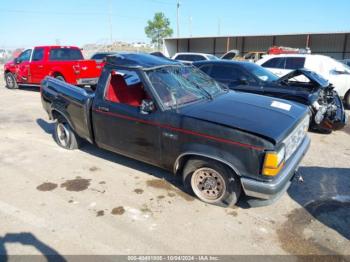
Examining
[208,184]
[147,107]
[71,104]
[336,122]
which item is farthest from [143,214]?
[336,122]

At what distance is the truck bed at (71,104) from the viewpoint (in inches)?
Result: 184

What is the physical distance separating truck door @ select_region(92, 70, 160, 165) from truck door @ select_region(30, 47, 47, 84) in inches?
329

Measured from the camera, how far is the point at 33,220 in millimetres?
3391

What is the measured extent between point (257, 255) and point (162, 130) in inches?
68.7

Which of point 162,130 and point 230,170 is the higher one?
point 162,130

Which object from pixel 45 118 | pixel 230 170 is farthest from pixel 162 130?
pixel 45 118

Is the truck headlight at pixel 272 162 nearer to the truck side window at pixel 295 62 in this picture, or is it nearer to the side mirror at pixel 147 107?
the side mirror at pixel 147 107

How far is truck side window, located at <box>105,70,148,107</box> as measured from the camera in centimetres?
435

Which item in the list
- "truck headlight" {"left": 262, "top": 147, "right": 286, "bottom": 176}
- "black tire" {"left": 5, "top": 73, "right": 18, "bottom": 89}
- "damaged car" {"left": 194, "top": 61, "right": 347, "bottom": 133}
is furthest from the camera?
"black tire" {"left": 5, "top": 73, "right": 18, "bottom": 89}

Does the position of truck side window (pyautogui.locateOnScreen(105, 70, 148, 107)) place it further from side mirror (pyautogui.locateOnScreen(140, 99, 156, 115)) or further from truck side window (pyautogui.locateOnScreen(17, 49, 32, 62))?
truck side window (pyautogui.locateOnScreen(17, 49, 32, 62))

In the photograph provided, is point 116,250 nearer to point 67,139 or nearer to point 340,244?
point 340,244

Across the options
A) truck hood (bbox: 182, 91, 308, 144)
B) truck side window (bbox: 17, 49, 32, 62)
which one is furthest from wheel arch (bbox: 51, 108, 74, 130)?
truck side window (bbox: 17, 49, 32, 62)

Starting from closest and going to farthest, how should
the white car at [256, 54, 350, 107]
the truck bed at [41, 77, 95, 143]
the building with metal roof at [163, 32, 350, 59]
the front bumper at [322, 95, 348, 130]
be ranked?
the truck bed at [41, 77, 95, 143]
the front bumper at [322, 95, 348, 130]
the white car at [256, 54, 350, 107]
the building with metal roof at [163, 32, 350, 59]

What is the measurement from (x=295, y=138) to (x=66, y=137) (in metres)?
4.06
